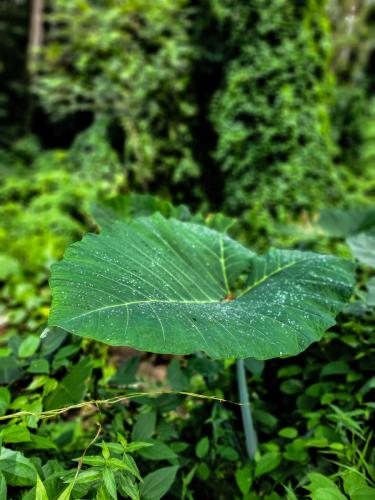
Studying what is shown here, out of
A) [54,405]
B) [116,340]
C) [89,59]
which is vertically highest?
[89,59]

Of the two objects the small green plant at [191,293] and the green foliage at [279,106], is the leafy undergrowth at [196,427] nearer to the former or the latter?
the small green plant at [191,293]

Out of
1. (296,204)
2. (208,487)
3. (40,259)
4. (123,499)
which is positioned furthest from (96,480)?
(296,204)

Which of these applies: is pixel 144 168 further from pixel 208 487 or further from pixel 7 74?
pixel 7 74

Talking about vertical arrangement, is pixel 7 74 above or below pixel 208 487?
above

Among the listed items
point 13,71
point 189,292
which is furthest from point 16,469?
point 13,71

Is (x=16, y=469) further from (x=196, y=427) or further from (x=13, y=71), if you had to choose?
(x=13, y=71)

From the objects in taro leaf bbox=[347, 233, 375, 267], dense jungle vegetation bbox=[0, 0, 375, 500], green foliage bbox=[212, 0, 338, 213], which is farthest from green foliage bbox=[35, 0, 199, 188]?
taro leaf bbox=[347, 233, 375, 267]

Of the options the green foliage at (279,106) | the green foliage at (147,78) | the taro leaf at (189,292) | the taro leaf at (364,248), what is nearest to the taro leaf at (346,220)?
the taro leaf at (364,248)
